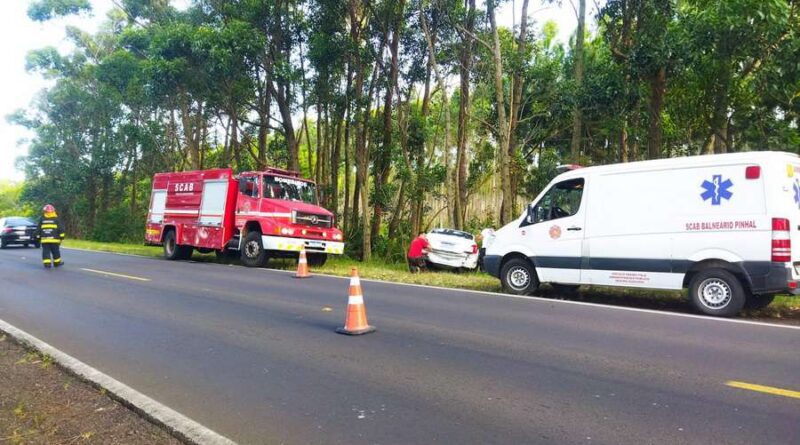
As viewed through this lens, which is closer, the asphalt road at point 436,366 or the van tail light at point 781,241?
the asphalt road at point 436,366

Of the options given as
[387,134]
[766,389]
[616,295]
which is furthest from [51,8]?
[766,389]

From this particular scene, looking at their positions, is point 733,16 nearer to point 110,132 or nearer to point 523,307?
point 523,307

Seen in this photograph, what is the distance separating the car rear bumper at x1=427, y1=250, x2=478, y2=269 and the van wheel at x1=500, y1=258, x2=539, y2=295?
14.7 feet

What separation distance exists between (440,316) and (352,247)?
15.7m

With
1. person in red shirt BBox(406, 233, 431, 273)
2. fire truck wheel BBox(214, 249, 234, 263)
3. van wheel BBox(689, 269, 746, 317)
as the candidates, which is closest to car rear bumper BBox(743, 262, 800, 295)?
van wheel BBox(689, 269, 746, 317)

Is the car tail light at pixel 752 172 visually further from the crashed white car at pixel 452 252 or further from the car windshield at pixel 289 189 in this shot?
the car windshield at pixel 289 189

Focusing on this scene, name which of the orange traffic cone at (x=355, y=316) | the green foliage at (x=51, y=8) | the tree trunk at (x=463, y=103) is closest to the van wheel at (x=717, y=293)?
the orange traffic cone at (x=355, y=316)

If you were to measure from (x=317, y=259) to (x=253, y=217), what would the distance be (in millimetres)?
2503

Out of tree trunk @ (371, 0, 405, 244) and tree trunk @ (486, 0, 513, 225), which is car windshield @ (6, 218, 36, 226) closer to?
tree trunk @ (371, 0, 405, 244)

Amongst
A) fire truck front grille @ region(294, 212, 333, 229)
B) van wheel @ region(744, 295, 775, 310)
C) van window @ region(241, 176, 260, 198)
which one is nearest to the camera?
van wheel @ region(744, 295, 775, 310)

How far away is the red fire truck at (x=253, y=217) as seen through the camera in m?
16.2

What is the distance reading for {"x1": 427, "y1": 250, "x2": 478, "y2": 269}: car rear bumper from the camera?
51.8 ft

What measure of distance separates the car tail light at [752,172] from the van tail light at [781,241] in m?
0.68

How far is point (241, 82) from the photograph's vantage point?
23062mm
